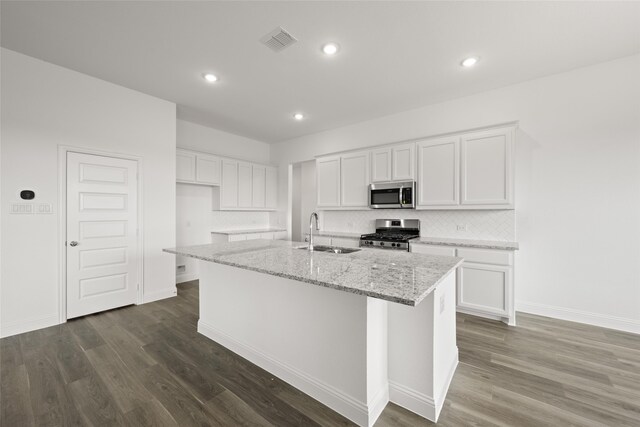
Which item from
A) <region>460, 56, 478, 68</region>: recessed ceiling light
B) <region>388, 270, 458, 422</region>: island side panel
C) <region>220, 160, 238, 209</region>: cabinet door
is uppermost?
<region>460, 56, 478, 68</region>: recessed ceiling light

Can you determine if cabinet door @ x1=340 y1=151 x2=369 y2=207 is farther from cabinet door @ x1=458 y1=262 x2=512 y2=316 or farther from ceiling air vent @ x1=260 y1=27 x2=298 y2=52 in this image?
ceiling air vent @ x1=260 y1=27 x2=298 y2=52

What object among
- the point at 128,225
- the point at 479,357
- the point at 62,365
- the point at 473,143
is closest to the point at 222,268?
the point at 62,365

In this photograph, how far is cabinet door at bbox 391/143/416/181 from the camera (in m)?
3.95

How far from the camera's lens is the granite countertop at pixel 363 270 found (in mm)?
1301

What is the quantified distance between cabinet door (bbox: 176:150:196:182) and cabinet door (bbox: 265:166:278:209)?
1699mm

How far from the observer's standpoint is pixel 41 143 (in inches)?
114

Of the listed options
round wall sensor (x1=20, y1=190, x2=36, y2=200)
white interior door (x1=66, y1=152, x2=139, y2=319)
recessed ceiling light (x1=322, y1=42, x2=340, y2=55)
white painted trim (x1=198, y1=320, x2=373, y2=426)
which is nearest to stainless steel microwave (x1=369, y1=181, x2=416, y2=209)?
recessed ceiling light (x1=322, y1=42, x2=340, y2=55)

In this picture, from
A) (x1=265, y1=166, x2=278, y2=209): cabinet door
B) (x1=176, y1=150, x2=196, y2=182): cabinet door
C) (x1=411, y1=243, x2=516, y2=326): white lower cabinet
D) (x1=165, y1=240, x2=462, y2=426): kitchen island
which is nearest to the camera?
(x1=165, y1=240, x2=462, y2=426): kitchen island

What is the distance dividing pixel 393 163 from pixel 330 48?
2026 mm

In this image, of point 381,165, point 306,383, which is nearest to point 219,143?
point 381,165

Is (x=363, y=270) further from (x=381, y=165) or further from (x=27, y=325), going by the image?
(x=27, y=325)

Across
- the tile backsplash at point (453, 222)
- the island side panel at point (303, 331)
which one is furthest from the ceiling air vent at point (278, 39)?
the tile backsplash at point (453, 222)

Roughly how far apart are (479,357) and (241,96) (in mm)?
4090

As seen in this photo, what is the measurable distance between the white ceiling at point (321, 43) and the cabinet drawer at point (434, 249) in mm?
2087
